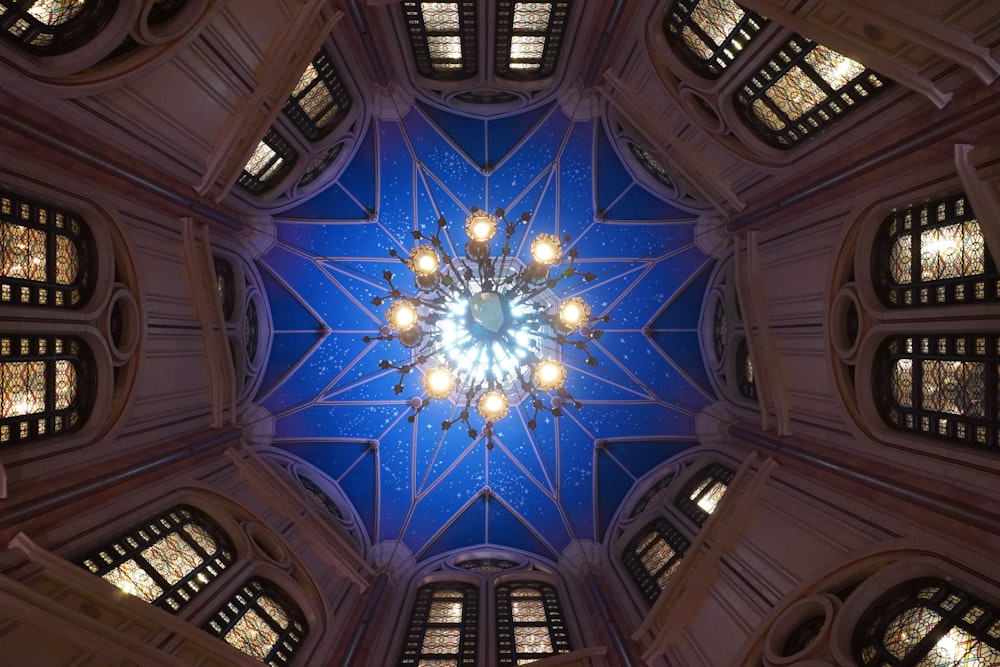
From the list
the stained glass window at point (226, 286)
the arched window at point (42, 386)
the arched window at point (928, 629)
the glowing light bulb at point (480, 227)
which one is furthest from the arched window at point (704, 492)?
the arched window at point (42, 386)

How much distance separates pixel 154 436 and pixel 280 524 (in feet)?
8.98

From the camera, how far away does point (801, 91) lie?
298 inches

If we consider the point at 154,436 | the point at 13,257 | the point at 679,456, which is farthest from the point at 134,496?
the point at 679,456

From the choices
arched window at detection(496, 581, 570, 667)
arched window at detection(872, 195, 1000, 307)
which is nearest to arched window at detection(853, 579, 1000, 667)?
arched window at detection(872, 195, 1000, 307)

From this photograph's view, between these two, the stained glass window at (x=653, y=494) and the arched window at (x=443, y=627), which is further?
the stained glass window at (x=653, y=494)

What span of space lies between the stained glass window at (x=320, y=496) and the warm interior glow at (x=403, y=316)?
616cm

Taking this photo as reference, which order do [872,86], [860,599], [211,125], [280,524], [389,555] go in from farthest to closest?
[389,555] < [280,524] < [211,125] < [872,86] < [860,599]

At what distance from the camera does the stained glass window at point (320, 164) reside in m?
12.0

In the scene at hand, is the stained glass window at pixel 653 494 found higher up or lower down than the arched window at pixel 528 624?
higher up

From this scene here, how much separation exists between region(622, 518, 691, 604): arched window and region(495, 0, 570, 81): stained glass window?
29.5ft

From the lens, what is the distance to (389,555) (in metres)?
13.2

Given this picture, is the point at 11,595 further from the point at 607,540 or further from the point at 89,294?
the point at 607,540

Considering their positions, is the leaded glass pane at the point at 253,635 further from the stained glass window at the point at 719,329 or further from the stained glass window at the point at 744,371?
the stained glass window at the point at 719,329

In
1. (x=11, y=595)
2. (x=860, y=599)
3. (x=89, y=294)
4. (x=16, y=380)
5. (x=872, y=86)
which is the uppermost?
(x=872, y=86)
